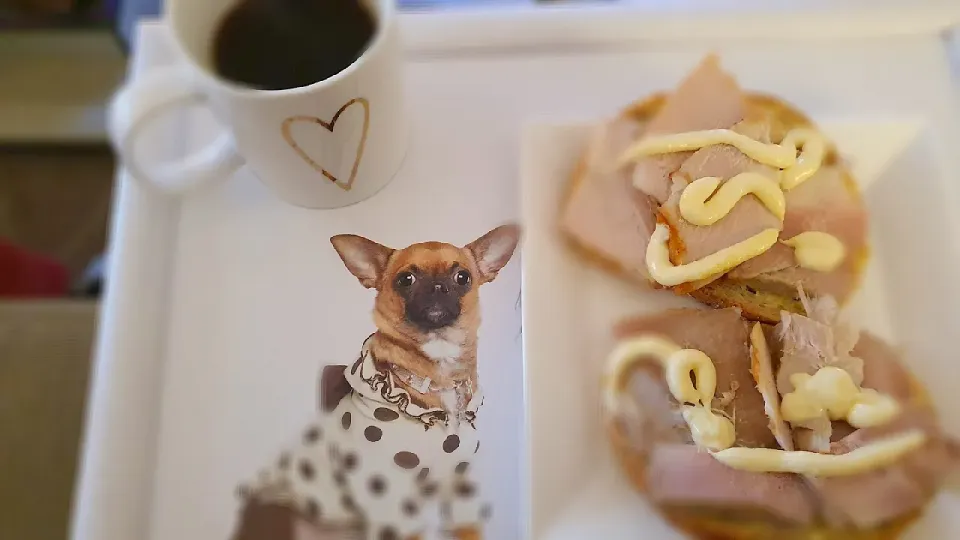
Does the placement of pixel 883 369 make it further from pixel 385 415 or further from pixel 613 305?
pixel 385 415

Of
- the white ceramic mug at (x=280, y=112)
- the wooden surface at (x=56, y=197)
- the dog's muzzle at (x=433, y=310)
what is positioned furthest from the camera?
the wooden surface at (x=56, y=197)

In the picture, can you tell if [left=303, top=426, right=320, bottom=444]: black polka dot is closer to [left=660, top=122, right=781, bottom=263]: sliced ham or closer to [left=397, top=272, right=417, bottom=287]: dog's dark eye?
[left=397, top=272, right=417, bottom=287]: dog's dark eye

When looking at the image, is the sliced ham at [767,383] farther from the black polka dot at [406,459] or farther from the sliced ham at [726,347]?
the black polka dot at [406,459]

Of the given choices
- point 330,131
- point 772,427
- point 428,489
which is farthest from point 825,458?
point 330,131

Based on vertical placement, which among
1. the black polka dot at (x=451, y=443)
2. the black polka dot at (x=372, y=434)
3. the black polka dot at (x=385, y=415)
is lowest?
the black polka dot at (x=451, y=443)

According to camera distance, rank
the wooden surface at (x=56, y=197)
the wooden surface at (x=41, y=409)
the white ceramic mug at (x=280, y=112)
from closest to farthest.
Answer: the white ceramic mug at (x=280, y=112), the wooden surface at (x=41, y=409), the wooden surface at (x=56, y=197)

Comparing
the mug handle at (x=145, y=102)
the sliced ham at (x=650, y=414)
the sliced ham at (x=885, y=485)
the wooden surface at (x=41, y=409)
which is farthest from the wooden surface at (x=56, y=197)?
the sliced ham at (x=885, y=485)

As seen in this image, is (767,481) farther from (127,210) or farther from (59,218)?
(59,218)
